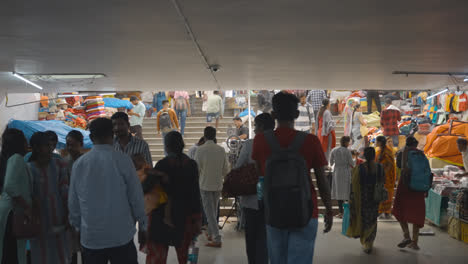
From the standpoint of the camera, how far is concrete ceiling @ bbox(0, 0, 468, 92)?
13.3 ft

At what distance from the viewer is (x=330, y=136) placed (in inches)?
461

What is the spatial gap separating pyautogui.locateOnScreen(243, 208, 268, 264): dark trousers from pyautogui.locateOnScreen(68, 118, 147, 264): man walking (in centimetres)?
Result: 154

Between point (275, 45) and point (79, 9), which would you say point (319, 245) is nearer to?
point (275, 45)

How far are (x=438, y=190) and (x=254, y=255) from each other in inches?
231

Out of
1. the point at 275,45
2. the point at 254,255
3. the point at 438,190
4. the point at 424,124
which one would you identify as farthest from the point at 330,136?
the point at 254,255

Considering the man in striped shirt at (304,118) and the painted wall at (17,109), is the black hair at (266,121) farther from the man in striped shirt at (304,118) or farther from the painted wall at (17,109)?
the man in striped shirt at (304,118)

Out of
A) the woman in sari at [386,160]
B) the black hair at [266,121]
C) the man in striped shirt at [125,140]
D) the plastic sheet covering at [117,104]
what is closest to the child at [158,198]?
the man in striped shirt at [125,140]

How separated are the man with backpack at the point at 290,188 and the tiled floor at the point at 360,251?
339 centimetres

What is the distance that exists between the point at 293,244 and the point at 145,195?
169cm

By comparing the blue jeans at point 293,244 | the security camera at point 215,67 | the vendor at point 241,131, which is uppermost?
the security camera at point 215,67

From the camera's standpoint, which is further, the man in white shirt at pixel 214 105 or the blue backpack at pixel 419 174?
the man in white shirt at pixel 214 105

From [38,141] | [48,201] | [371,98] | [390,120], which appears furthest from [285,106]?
[371,98]

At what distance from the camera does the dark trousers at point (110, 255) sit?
3.29 metres

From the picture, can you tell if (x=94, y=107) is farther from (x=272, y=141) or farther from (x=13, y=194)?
(x=272, y=141)
